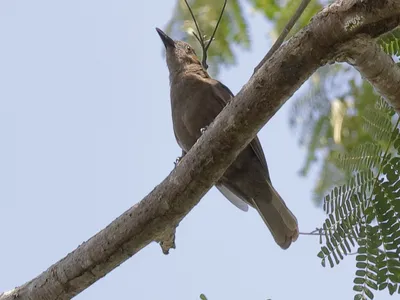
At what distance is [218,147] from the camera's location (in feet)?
10.3

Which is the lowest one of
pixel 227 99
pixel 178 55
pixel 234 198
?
pixel 234 198

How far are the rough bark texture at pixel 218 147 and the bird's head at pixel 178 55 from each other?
235 centimetres

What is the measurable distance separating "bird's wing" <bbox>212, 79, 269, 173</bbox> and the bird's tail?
0.79 ft

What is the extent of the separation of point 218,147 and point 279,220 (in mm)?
1773

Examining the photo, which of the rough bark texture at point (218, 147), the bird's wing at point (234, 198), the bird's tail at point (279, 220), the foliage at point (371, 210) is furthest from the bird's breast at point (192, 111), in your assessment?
the foliage at point (371, 210)

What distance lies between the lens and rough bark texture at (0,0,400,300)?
2836 mm

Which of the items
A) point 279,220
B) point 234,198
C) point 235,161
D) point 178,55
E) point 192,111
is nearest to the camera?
point 279,220

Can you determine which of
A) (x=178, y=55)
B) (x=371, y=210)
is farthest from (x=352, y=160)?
(x=178, y=55)

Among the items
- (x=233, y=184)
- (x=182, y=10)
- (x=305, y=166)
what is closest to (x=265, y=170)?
(x=233, y=184)

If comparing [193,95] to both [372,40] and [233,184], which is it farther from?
[372,40]

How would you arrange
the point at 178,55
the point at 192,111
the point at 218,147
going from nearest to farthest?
the point at 218,147 < the point at 192,111 < the point at 178,55

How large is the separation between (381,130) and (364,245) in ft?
1.99

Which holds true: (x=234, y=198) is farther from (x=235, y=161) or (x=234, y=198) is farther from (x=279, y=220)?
(x=279, y=220)

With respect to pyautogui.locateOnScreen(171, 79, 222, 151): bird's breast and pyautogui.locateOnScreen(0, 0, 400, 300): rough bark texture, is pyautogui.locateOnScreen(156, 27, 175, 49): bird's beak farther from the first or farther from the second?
pyautogui.locateOnScreen(0, 0, 400, 300): rough bark texture
